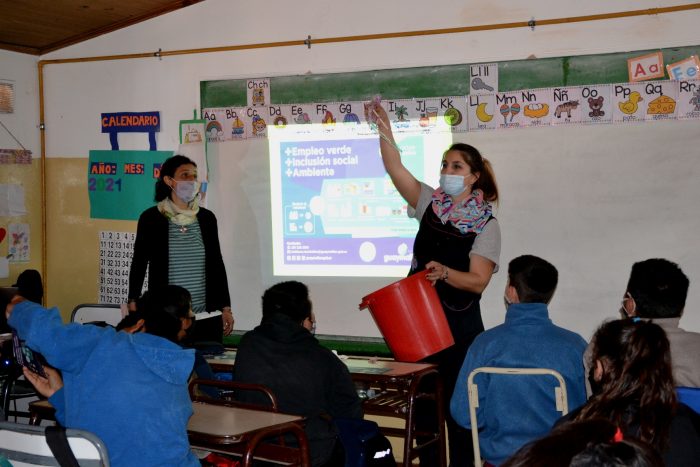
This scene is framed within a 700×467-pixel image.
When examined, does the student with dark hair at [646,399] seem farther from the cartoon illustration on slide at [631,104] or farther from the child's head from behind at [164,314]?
the cartoon illustration on slide at [631,104]

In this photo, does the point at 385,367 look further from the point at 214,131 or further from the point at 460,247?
the point at 214,131

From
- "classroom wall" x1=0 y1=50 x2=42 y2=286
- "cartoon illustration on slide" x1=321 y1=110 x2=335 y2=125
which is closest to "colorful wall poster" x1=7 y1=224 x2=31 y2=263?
"classroom wall" x1=0 y1=50 x2=42 y2=286

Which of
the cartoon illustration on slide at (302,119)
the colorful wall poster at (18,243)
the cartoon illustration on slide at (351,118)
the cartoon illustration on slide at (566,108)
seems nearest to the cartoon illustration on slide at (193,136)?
the cartoon illustration on slide at (302,119)

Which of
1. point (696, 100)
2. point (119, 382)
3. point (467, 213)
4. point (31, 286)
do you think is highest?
point (696, 100)

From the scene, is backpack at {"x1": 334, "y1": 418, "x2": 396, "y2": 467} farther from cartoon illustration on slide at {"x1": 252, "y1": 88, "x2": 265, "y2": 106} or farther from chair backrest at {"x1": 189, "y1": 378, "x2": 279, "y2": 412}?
cartoon illustration on slide at {"x1": 252, "y1": 88, "x2": 265, "y2": 106}

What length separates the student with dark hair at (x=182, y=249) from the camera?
4586mm

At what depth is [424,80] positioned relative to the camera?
15.8ft

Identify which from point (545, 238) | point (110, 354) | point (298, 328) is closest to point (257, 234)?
point (545, 238)

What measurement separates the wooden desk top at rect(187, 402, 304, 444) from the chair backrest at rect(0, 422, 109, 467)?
1.74 feet

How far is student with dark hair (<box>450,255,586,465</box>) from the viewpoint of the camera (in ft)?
9.48

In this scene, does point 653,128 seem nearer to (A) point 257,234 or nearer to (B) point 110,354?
(A) point 257,234

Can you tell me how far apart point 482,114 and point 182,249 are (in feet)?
6.14

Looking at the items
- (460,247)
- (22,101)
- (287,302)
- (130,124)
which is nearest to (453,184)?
(460,247)

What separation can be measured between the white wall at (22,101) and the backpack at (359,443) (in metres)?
3.68
